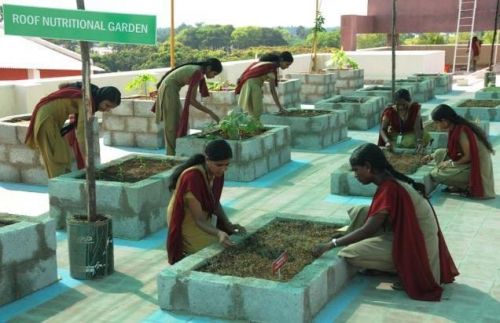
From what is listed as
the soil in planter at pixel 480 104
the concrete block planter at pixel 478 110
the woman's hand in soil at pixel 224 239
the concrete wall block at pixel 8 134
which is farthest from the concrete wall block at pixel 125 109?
the soil in planter at pixel 480 104

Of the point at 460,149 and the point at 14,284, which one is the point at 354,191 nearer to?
the point at 460,149

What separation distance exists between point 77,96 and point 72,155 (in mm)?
880

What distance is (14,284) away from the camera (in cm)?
491

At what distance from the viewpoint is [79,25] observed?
475 centimetres

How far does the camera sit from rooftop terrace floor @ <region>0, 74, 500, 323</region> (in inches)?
179

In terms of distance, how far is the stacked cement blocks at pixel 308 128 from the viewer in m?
10.8

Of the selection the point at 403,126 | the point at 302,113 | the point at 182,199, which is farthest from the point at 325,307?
the point at 302,113

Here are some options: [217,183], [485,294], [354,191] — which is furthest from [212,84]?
[485,294]

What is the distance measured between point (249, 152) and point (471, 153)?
8.87 feet

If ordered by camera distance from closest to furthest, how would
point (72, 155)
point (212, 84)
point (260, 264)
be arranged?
point (260, 264)
point (72, 155)
point (212, 84)

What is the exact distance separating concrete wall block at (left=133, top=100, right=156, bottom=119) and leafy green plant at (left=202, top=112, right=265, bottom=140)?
5.28 ft

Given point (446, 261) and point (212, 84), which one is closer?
point (446, 261)

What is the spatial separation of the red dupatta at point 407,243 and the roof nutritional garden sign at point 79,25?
1.93 m

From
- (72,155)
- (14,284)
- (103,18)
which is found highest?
(103,18)
